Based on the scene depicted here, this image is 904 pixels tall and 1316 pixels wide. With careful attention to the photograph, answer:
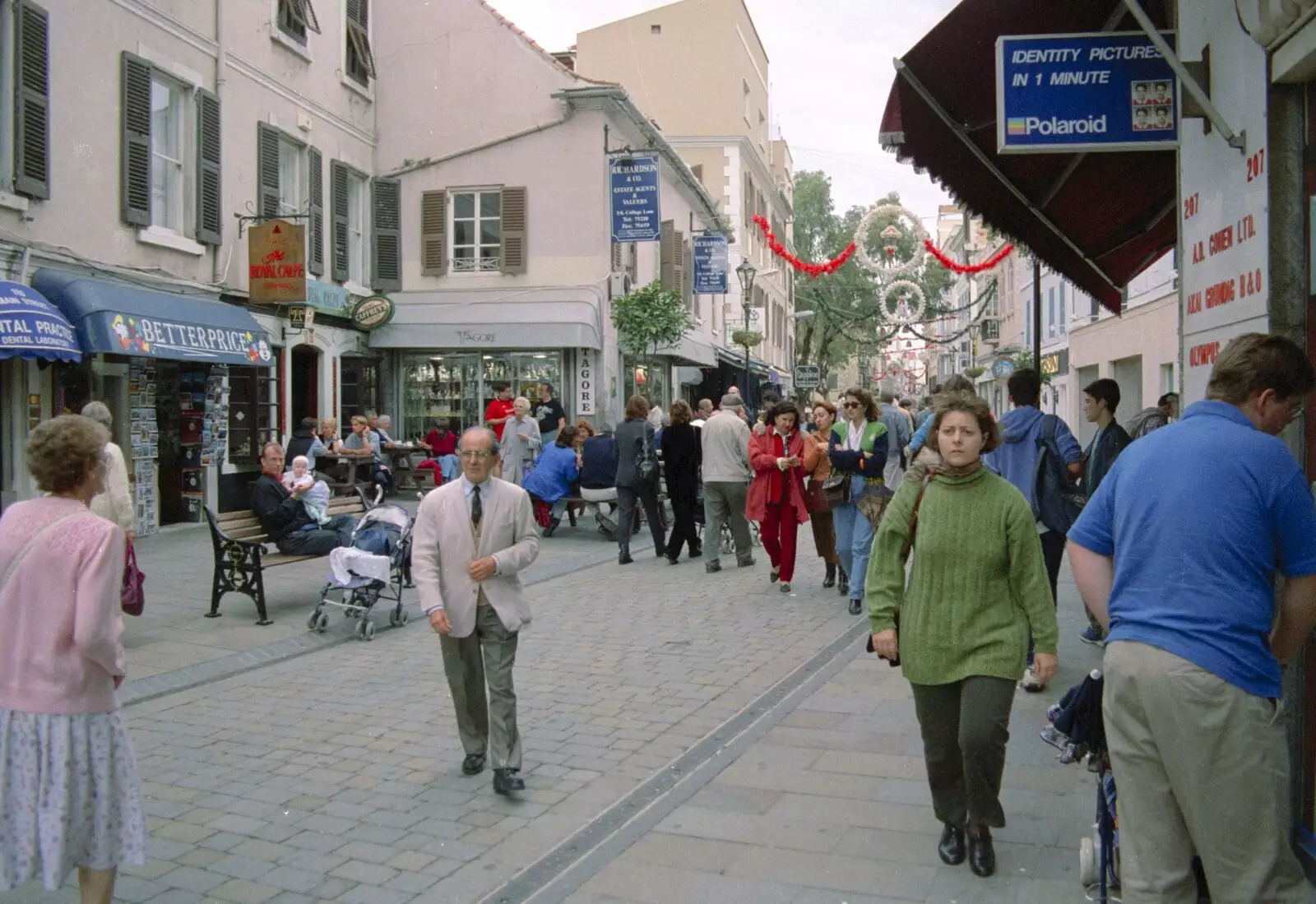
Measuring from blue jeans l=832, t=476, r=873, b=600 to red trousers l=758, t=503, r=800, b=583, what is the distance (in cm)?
48

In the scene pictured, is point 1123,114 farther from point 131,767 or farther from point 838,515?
point 838,515

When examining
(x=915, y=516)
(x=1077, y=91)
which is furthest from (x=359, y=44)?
(x=915, y=516)

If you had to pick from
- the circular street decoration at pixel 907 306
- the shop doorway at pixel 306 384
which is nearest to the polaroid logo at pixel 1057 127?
the shop doorway at pixel 306 384

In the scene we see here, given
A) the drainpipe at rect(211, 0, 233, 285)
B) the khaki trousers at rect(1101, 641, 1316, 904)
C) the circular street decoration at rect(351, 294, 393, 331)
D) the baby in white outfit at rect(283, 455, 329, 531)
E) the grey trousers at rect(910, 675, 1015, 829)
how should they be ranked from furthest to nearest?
the circular street decoration at rect(351, 294, 393, 331) < the drainpipe at rect(211, 0, 233, 285) < the baby in white outfit at rect(283, 455, 329, 531) < the grey trousers at rect(910, 675, 1015, 829) < the khaki trousers at rect(1101, 641, 1316, 904)

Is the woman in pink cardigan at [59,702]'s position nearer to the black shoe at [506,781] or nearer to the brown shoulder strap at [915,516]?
the black shoe at [506,781]

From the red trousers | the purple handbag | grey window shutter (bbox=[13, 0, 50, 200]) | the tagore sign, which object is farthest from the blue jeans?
the tagore sign

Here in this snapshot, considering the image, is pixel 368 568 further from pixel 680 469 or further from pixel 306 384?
pixel 306 384

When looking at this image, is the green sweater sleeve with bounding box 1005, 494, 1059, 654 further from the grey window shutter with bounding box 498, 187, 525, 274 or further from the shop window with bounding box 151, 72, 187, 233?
the grey window shutter with bounding box 498, 187, 525, 274

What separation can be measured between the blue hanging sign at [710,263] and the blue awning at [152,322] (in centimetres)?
1419

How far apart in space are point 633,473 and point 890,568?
886cm

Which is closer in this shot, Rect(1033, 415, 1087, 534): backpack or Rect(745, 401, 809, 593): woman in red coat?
Rect(1033, 415, 1087, 534): backpack

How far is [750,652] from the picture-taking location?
8.34m

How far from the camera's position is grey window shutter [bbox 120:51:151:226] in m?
14.1

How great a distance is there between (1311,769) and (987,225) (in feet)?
17.2
